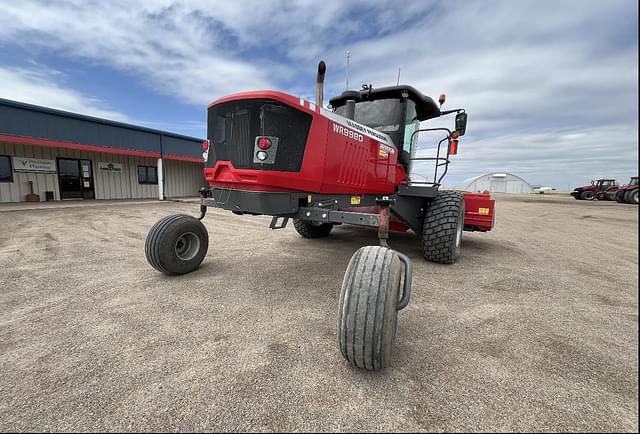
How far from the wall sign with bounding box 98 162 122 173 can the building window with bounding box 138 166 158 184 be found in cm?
110

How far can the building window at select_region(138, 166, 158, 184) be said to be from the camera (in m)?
16.3

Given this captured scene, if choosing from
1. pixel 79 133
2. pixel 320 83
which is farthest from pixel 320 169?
pixel 79 133

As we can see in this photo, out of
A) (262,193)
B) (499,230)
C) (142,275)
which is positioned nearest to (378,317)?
(262,193)

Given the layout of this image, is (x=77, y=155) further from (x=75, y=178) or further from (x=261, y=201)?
(x=261, y=201)

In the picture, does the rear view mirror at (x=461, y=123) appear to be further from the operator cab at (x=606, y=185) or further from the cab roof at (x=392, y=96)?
the operator cab at (x=606, y=185)

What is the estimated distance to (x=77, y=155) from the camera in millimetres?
13594

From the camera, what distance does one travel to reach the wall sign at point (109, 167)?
14490 mm

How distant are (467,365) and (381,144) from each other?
8.80 feet

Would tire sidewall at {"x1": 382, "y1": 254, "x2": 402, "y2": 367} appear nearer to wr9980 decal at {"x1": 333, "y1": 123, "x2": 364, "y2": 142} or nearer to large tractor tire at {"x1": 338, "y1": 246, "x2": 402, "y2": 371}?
large tractor tire at {"x1": 338, "y1": 246, "x2": 402, "y2": 371}

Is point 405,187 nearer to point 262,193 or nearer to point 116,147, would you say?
point 262,193

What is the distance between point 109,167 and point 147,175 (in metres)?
2.06

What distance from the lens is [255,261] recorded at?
4.44 metres

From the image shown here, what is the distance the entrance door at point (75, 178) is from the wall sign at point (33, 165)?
354 mm

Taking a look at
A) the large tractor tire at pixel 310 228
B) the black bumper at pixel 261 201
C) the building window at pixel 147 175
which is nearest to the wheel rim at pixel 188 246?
the black bumper at pixel 261 201
